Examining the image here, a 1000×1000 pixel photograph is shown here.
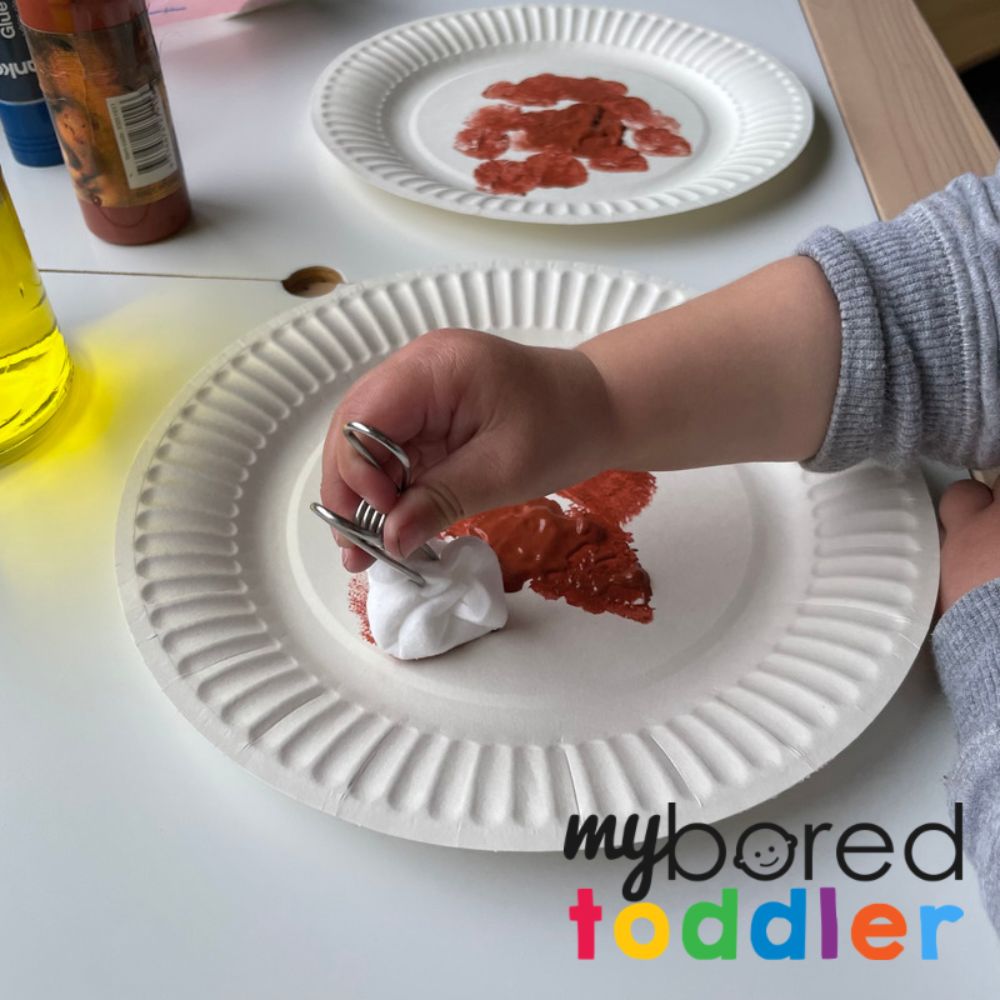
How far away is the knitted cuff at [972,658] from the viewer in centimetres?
44

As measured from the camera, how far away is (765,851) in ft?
1.40

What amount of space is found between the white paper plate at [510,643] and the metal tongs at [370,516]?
45 mm

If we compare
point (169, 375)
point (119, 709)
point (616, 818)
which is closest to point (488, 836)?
point (616, 818)

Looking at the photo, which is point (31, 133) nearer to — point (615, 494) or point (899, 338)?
point (615, 494)

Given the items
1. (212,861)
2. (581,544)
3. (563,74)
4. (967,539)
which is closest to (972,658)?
(967,539)

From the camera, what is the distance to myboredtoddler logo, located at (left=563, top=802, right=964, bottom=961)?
40cm

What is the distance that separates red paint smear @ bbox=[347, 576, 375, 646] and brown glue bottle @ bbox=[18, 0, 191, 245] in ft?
1.10

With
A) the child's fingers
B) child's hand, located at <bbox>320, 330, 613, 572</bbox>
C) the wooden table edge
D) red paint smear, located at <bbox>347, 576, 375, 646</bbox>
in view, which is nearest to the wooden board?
the wooden table edge

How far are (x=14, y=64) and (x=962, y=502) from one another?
2.28ft

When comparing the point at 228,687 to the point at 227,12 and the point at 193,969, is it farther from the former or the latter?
the point at 227,12

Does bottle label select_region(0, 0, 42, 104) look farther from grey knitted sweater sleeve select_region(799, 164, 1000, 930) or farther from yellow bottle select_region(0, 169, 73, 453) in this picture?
grey knitted sweater sleeve select_region(799, 164, 1000, 930)

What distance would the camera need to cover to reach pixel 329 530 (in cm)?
56

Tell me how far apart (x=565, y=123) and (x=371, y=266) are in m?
0.23

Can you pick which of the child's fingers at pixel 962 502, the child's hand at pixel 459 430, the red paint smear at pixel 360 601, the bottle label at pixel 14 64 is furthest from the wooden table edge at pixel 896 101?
the bottle label at pixel 14 64
